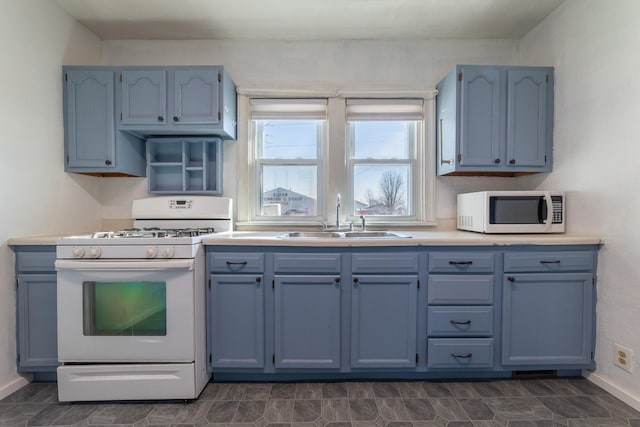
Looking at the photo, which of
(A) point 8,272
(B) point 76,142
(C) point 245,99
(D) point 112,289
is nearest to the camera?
(D) point 112,289

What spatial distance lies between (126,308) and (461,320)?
6.75ft

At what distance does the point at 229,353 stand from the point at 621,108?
283 cm

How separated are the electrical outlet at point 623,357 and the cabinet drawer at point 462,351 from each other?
72 centimetres

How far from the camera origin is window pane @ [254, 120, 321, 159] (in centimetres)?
272

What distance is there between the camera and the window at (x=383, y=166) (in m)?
2.72

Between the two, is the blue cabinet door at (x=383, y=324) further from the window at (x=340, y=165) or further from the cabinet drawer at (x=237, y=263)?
the window at (x=340, y=165)

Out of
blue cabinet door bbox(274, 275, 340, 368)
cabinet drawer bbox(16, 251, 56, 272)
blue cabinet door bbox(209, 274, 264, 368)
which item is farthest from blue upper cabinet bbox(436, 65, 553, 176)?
cabinet drawer bbox(16, 251, 56, 272)

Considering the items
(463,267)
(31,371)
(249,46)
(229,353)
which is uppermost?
(249,46)

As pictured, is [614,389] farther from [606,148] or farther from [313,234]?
[313,234]

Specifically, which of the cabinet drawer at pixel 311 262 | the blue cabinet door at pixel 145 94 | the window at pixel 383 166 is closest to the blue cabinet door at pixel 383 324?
the cabinet drawer at pixel 311 262

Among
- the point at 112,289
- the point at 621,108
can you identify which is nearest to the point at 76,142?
the point at 112,289

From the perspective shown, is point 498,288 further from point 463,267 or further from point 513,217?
point 513,217

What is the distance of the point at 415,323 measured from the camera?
194 centimetres

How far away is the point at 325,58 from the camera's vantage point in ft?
8.65
